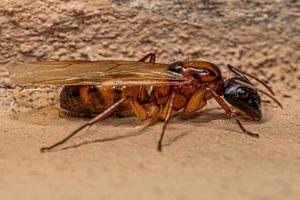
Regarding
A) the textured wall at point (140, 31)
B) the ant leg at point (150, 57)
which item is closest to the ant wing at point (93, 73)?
the ant leg at point (150, 57)

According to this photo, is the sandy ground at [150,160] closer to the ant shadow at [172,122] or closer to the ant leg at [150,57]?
the ant shadow at [172,122]

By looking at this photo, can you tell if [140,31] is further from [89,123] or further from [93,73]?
[89,123]

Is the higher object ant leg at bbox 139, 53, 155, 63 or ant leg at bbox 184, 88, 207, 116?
ant leg at bbox 139, 53, 155, 63

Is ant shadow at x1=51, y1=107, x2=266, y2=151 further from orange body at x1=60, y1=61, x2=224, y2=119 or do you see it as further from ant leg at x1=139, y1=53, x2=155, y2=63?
ant leg at x1=139, y1=53, x2=155, y2=63

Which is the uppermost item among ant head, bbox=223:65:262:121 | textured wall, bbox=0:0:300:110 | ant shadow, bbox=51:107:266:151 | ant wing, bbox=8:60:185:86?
textured wall, bbox=0:0:300:110

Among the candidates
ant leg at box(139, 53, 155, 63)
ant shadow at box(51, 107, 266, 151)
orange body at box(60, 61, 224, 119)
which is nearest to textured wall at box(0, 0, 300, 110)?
ant leg at box(139, 53, 155, 63)

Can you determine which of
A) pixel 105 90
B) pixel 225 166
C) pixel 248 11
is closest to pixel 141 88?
pixel 105 90

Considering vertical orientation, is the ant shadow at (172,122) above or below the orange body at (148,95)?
below
